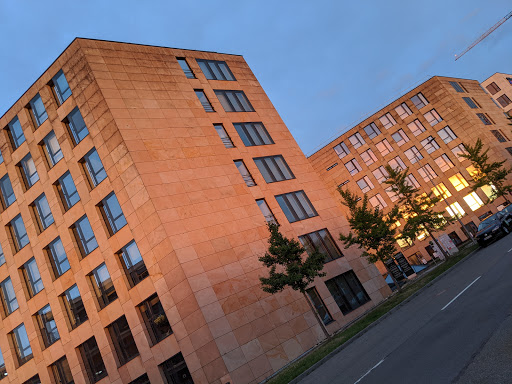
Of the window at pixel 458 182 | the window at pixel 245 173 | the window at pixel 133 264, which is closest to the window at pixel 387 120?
the window at pixel 458 182

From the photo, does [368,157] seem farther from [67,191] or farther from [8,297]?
[8,297]

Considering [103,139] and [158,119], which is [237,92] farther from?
[103,139]

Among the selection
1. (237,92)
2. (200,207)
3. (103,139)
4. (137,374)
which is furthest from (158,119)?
(137,374)

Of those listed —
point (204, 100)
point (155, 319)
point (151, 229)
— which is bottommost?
point (155, 319)

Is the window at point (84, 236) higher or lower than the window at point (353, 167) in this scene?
lower

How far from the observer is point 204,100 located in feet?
109

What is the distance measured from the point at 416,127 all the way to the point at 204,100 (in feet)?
140

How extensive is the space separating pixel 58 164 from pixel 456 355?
2838cm

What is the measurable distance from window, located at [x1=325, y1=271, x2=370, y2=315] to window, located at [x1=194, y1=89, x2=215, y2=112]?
629 inches

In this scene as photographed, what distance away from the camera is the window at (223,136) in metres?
31.9

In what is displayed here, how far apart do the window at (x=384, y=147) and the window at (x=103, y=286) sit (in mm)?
49549

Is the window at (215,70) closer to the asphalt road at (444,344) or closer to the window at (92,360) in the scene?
the window at (92,360)

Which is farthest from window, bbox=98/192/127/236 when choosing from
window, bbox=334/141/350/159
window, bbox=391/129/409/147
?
window, bbox=391/129/409/147

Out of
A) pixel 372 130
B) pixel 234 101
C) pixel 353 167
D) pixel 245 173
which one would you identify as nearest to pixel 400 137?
pixel 372 130
